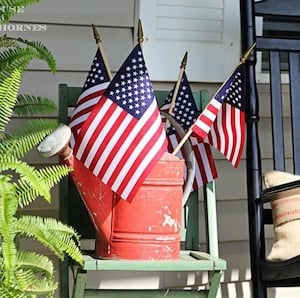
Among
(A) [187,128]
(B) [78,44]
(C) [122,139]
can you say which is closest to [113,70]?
(B) [78,44]

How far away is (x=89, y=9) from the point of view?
255cm

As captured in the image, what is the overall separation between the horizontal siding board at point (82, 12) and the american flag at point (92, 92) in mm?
426

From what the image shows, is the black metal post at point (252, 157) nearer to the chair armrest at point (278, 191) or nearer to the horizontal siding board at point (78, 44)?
the chair armrest at point (278, 191)

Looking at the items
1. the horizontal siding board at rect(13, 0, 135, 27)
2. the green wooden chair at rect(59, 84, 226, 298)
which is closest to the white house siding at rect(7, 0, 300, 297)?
the horizontal siding board at rect(13, 0, 135, 27)

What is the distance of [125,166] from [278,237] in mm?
606

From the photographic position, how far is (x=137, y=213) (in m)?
2.04

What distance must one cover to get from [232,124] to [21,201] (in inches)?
31.8

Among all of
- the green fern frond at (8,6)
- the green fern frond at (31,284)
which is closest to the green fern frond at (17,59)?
the green fern frond at (8,6)

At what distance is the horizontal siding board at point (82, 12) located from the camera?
248 centimetres

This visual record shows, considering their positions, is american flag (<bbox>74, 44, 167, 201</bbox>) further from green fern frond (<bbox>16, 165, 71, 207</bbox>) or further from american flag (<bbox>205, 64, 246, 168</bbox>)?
american flag (<bbox>205, 64, 246, 168</bbox>)

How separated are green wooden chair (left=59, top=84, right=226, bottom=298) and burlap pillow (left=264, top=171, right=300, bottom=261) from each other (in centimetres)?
21

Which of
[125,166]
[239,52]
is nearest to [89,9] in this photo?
[239,52]

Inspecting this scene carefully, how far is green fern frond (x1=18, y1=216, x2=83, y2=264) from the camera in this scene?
1.79m

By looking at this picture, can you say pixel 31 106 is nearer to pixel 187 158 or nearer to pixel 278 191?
pixel 187 158
